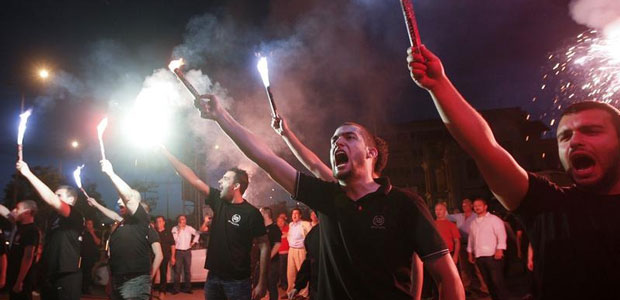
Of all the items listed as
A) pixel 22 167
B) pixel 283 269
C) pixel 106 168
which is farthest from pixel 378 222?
pixel 283 269

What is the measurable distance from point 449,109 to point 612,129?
0.75 metres

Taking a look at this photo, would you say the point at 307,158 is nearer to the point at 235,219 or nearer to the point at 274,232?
the point at 235,219

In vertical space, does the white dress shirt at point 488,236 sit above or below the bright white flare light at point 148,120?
below

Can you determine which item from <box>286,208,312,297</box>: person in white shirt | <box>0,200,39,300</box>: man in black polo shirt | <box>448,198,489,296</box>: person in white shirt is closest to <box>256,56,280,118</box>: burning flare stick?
<box>0,200,39,300</box>: man in black polo shirt

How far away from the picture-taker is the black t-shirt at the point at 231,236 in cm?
506

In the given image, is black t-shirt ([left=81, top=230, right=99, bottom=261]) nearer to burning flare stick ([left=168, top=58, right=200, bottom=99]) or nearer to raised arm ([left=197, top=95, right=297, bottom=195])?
burning flare stick ([left=168, top=58, right=200, bottom=99])

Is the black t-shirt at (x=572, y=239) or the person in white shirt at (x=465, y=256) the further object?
the person in white shirt at (x=465, y=256)

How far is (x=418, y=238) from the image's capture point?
2.74 metres

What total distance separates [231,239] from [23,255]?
3.80m

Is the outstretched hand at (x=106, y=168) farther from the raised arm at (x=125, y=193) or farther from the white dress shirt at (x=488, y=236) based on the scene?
the white dress shirt at (x=488, y=236)

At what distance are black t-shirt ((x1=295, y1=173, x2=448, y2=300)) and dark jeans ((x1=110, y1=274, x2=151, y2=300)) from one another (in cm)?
387

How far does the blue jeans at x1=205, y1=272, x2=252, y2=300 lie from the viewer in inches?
195

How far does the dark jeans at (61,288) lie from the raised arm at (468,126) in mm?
6179

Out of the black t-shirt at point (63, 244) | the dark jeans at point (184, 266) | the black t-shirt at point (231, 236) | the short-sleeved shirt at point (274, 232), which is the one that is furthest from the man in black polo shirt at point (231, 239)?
the dark jeans at point (184, 266)
